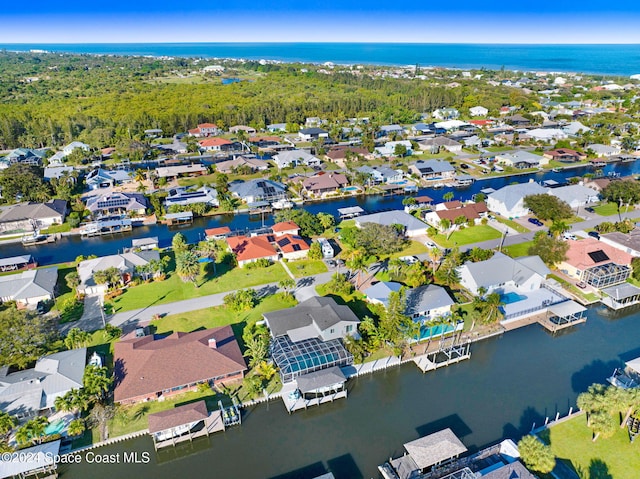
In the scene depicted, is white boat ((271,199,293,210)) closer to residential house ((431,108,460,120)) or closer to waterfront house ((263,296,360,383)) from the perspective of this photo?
waterfront house ((263,296,360,383))

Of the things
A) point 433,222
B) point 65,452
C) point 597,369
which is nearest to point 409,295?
point 597,369

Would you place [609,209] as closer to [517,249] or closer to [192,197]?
[517,249]

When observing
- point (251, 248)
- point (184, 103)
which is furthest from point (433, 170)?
point (184, 103)

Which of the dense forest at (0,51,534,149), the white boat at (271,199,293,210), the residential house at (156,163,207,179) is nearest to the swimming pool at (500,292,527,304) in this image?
the white boat at (271,199,293,210)

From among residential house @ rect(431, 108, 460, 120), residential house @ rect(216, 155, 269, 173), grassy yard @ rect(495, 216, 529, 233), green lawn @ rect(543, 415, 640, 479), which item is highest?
residential house @ rect(431, 108, 460, 120)

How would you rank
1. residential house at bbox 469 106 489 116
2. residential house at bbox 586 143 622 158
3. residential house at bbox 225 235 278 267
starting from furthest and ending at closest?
residential house at bbox 469 106 489 116, residential house at bbox 586 143 622 158, residential house at bbox 225 235 278 267

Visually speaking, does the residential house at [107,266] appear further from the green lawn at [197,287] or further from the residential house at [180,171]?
the residential house at [180,171]

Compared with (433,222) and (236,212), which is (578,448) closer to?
(433,222)
